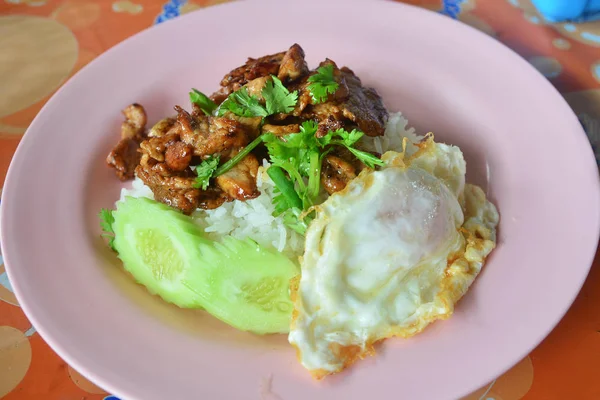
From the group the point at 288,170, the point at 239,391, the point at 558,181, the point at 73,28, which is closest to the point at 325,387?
the point at 239,391

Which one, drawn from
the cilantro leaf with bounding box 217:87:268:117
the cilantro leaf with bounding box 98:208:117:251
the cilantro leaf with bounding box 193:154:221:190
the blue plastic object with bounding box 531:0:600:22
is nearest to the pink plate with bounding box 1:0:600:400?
the cilantro leaf with bounding box 98:208:117:251

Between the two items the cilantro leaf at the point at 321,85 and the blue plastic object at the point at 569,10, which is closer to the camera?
the cilantro leaf at the point at 321,85

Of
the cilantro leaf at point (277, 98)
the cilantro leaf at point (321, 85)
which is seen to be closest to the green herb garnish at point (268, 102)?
the cilantro leaf at point (277, 98)

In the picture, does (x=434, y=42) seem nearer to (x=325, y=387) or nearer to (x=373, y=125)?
(x=373, y=125)

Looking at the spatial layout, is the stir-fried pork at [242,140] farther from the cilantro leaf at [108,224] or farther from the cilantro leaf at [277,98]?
the cilantro leaf at [108,224]

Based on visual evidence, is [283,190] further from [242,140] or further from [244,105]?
[244,105]

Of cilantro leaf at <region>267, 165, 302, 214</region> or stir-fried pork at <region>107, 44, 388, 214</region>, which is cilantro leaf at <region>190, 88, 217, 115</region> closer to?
stir-fried pork at <region>107, 44, 388, 214</region>
